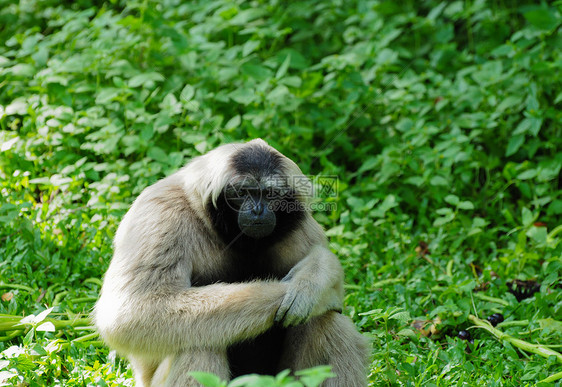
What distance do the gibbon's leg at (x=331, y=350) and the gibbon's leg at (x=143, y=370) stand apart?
3.04 ft

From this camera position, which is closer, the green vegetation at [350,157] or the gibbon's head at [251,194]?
the gibbon's head at [251,194]

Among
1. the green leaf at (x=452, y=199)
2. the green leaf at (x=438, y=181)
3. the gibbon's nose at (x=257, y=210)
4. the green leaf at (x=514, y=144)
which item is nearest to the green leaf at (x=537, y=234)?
the green leaf at (x=452, y=199)

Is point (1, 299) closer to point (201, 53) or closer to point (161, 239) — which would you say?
point (161, 239)

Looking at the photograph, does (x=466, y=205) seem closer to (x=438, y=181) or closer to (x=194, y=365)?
(x=438, y=181)

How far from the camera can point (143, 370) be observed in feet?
15.1

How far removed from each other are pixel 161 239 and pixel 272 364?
4.21 ft

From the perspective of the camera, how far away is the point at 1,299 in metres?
5.80

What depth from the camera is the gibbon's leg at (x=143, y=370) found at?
4.54 meters

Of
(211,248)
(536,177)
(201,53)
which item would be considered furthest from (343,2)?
(211,248)

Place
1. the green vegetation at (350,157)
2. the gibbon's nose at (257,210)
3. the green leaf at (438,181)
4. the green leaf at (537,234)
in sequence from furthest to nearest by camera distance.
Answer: the green leaf at (438,181) → the green leaf at (537,234) → the green vegetation at (350,157) → the gibbon's nose at (257,210)

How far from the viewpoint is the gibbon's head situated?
452 cm

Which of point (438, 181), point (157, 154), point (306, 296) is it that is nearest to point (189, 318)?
point (306, 296)

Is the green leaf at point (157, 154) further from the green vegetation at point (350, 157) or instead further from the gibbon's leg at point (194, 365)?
the gibbon's leg at point (194, 365)

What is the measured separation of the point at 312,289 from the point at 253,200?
2.39 feet
